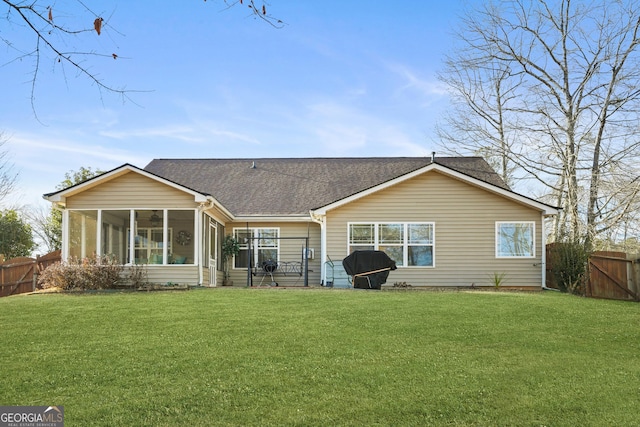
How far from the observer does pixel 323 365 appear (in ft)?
26.0

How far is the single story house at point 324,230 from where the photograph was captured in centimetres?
1844

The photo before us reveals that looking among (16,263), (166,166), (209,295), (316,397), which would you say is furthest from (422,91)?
(316,397)

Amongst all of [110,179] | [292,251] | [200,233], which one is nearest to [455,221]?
[292,251]

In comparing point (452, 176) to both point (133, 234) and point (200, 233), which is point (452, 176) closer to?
point (200, 233)

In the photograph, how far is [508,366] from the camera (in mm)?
8031

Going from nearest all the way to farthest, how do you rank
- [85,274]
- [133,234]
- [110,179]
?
[85,274] → [133,234] → [110,179]

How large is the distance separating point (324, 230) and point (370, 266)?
9.33 feet

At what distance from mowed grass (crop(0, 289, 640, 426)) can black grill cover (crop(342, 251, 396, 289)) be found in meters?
5.26

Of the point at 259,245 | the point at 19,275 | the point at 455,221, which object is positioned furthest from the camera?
the point at 259,245

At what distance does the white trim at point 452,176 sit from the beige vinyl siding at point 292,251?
224 cm

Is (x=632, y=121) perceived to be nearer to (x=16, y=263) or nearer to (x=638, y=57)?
(x=638, y=57)

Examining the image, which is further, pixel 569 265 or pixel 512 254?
pixel 512 254

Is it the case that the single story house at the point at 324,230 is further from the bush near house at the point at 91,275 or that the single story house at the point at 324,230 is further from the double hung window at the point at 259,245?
the bush near house at the point at 91,275

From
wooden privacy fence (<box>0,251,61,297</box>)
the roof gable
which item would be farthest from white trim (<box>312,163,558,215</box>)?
wooden privacy fence (<box>0,251,61,297</box>)
